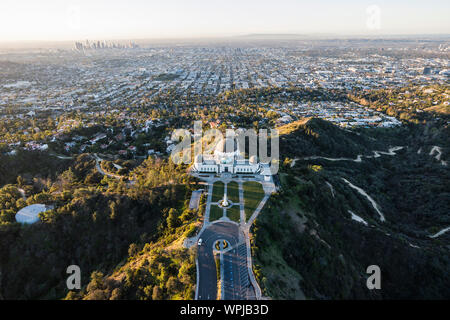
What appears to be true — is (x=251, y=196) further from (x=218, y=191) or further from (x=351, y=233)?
(x=351, y=233)

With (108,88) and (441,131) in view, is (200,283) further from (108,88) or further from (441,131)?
(108,88)

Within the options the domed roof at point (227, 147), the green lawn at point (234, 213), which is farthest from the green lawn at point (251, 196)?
the domed roof at point (227, 147)

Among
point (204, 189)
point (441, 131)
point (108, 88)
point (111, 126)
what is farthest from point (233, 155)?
point (108, 88)

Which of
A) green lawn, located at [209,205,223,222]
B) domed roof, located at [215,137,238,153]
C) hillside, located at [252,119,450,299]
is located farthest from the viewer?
domed roof, located at [215,137,238,153]

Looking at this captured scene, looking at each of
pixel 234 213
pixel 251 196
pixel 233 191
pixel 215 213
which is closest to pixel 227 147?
pixel 233 191

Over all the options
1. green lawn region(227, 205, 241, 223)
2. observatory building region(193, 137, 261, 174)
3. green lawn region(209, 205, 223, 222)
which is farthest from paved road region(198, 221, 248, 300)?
observatory building region(193, 137, 261, 174)

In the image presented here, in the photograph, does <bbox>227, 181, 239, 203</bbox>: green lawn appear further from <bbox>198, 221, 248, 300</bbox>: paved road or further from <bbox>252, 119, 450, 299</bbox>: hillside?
<bbox>198, 221, 248, 300</bbox>: paved road
